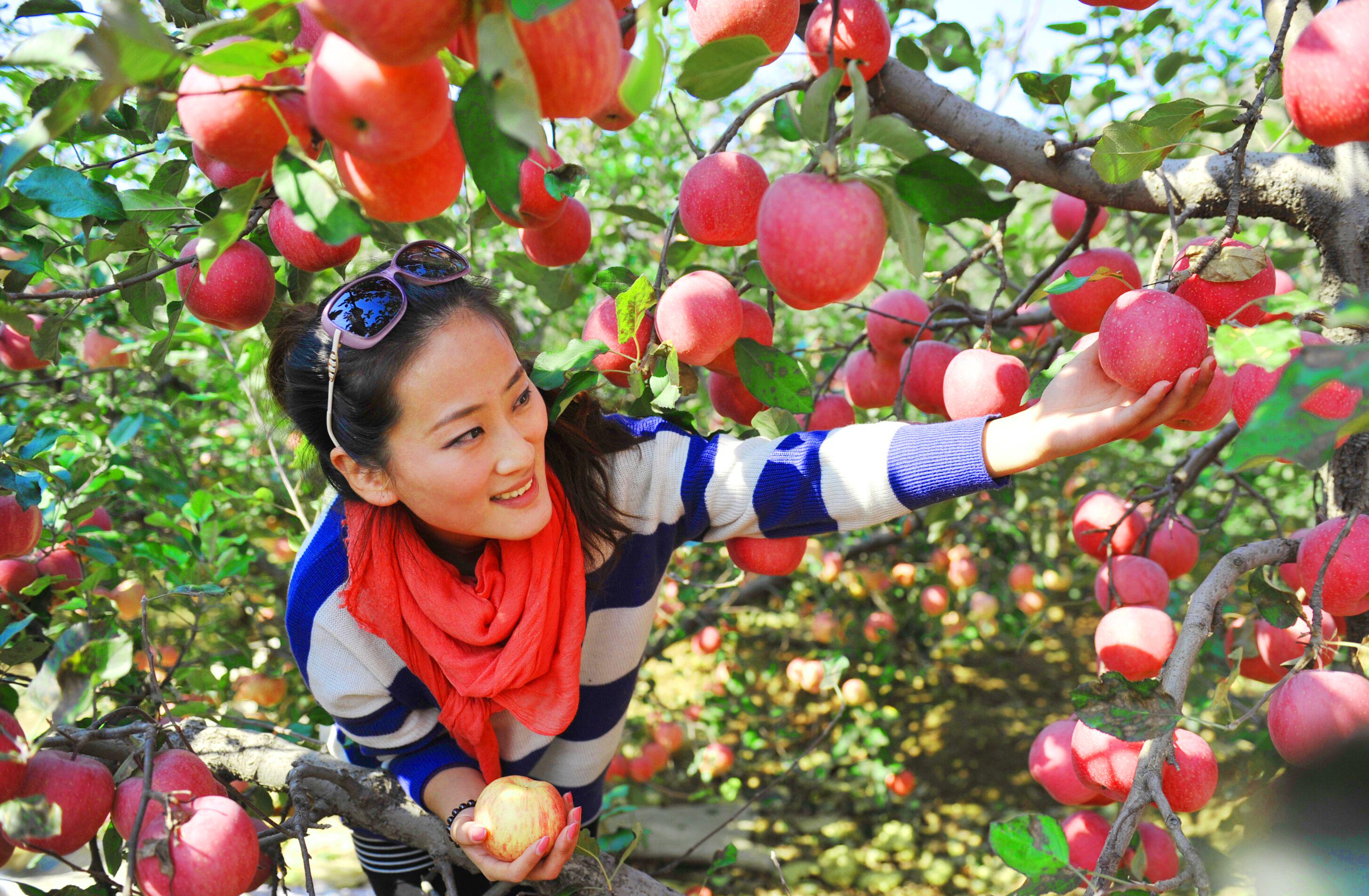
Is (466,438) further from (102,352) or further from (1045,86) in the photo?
(102,352)

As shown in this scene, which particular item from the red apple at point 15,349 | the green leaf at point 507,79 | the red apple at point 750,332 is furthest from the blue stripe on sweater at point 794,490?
the red apple at point 15,349

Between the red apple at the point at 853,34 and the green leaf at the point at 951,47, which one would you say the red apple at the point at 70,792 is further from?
the green leaf at the point at 951,47

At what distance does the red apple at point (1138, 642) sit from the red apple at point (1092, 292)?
0.41 metres

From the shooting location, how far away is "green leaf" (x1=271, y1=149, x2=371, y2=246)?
1.84 ft

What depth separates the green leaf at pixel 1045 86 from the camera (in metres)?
1.20

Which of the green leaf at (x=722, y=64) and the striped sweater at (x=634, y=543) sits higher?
the green leaf at (x=722, y=64)

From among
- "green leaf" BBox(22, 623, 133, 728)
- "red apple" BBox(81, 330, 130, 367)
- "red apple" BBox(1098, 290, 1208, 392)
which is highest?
"red apple" BBox(1098, 290, 1208, 392)

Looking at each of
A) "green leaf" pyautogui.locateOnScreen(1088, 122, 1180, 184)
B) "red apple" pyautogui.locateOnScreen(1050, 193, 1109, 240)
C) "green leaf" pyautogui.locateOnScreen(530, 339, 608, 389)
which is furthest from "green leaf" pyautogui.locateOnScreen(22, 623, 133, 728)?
"red apple" pyautogui.locateOnScreen(1050, 193, 1109, 240)

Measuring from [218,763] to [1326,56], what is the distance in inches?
60.2

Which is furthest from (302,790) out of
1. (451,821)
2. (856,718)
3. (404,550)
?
(856,718)

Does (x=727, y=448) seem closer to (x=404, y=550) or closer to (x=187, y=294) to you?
(x=404, y=550)

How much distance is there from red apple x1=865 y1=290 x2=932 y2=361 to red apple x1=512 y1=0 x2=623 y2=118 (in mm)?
1026

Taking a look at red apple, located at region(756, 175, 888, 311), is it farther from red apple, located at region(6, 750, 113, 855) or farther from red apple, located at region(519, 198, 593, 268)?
red apple, located at region(6, 750, 113, 855)

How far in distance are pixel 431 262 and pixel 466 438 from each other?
27 centimetres
